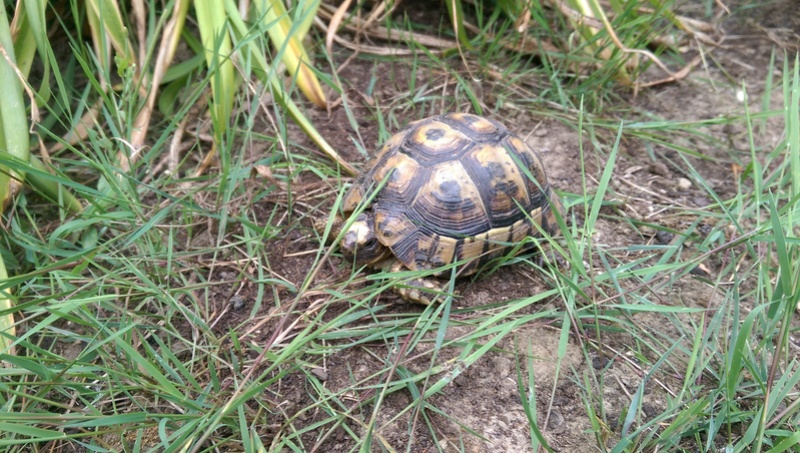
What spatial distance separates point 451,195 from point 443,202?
0.04 metres

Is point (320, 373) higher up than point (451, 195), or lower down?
lower down

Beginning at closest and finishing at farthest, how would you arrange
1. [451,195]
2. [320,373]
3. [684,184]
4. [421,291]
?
[320,373] → [421,291] → [451,195] → [684,184]

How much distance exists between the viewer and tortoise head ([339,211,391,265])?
2.01 m

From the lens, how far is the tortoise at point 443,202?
6.64ft

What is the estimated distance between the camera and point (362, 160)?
2.55m

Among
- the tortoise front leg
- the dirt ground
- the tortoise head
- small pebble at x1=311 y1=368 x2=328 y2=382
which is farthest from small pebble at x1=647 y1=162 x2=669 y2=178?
small pebble at x1=311 y1=368 x2=328 y2=382

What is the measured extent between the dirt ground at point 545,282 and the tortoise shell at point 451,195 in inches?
6.1

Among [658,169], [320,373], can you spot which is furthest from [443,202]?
[658,169]

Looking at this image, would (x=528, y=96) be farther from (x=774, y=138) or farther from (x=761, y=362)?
(x=761, y=362)

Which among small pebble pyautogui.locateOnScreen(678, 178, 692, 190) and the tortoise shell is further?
small pebble pyautogui.locateOnScreen(678, 178, 692, 190)

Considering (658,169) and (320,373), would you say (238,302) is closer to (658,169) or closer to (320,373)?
(320,373)

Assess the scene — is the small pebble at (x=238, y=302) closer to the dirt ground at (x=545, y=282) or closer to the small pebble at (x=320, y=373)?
the dirt ground at (x=545, y=282)

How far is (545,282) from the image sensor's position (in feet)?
6.82

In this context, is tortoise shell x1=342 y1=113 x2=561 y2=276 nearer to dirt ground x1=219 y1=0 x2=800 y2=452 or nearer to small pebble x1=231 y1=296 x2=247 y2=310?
dirt ground x1=219 y1=0 x2=800 y2=452
